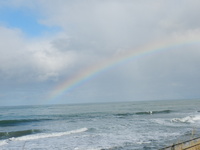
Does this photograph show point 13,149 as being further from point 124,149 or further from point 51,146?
point 124,149

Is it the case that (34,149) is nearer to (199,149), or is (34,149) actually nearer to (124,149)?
(124,149)

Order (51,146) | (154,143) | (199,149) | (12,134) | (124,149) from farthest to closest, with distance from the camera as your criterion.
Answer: (12,134) → (51,146) → (154,143) → (124,149) → (199,149)

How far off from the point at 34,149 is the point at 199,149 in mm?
12369

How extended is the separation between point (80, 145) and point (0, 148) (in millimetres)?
6603

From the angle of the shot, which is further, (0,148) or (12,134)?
(12,134)

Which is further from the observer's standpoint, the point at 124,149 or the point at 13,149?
the point at 13,149

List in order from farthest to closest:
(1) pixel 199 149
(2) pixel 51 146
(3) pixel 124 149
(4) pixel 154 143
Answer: (2) pixel 51 146 → (4) pixel 154 143 → (3) pixel 124 149 → (1) pixel 199 149

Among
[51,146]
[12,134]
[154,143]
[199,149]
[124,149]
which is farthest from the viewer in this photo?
[12,134]

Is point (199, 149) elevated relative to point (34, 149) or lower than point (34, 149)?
elevated

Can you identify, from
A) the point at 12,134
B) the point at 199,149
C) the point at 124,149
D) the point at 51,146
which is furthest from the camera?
the point at 12,134

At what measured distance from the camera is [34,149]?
58.4 feet

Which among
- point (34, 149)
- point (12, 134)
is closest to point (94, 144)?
point (34, 149)

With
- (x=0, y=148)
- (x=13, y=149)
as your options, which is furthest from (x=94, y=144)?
(x=0, y=148)

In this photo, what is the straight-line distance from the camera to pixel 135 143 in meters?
18.1
